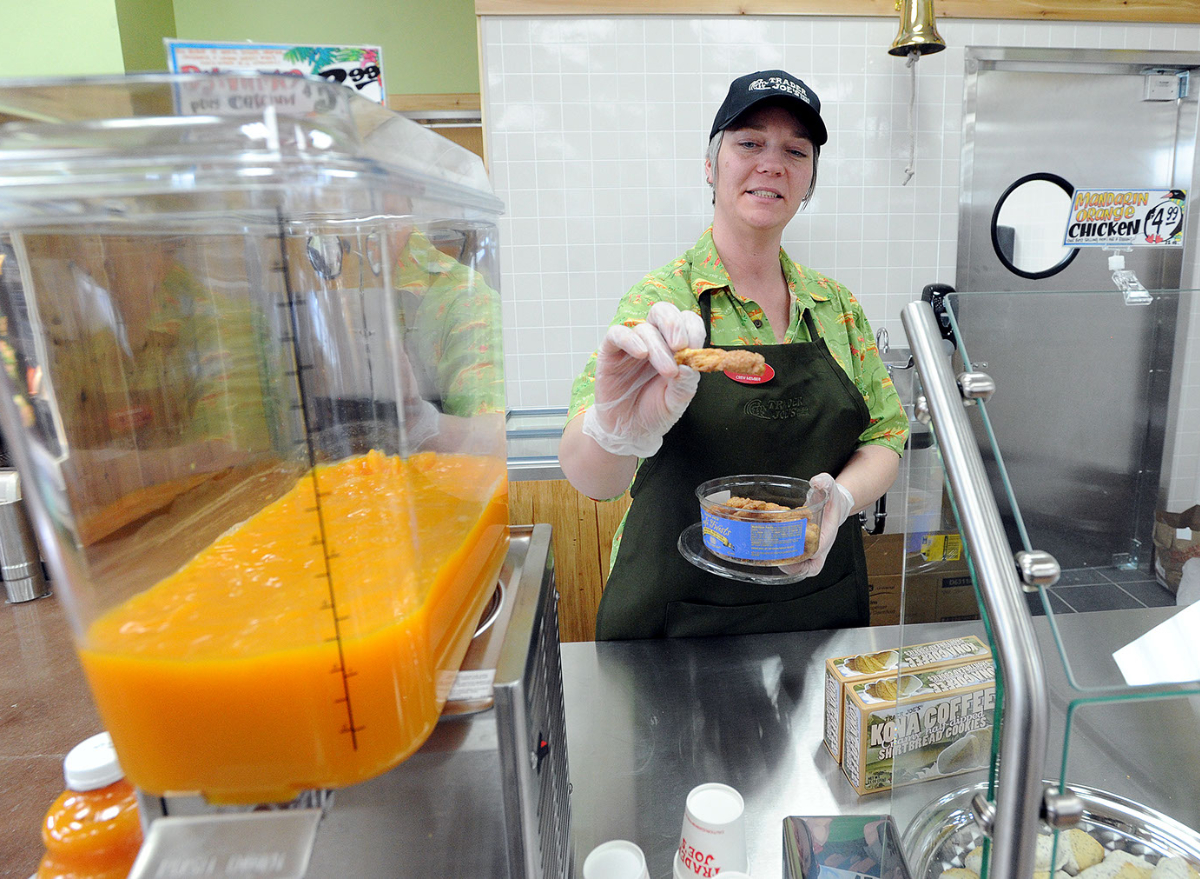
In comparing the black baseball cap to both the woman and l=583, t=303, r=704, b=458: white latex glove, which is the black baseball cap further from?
l=583, t=303, r=704, b=458: white latex glove

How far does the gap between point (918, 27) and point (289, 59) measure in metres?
2.09

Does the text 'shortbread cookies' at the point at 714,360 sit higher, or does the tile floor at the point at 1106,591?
the text 'shortbread cookies' at the point at 714,360

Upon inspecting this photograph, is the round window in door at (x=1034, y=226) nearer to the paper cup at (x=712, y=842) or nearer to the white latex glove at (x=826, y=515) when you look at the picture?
the white latex glove at (x=826, y=515)

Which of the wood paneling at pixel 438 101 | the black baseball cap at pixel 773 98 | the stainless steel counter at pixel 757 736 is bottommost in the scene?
the stainless steel counter at pixel 757 736

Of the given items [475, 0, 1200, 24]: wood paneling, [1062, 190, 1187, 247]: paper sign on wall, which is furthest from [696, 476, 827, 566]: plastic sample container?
[1062, 190, 1187, 247]: paper sign on wall

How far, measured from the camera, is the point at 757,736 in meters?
0.99

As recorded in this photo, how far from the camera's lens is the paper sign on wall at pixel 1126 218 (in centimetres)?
295

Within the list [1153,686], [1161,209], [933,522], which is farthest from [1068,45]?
[1153,686]

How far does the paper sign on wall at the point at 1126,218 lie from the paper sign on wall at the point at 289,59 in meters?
2.83

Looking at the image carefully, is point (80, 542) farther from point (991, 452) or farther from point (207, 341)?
point (991, 452)

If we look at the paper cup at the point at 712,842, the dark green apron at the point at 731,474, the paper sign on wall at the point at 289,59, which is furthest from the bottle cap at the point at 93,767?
the paper sign on wall at the point at 289,59

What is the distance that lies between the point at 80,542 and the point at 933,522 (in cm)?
67

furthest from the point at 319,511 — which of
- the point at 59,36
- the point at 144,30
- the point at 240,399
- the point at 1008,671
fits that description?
the point at 144,30

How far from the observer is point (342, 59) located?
235cm
